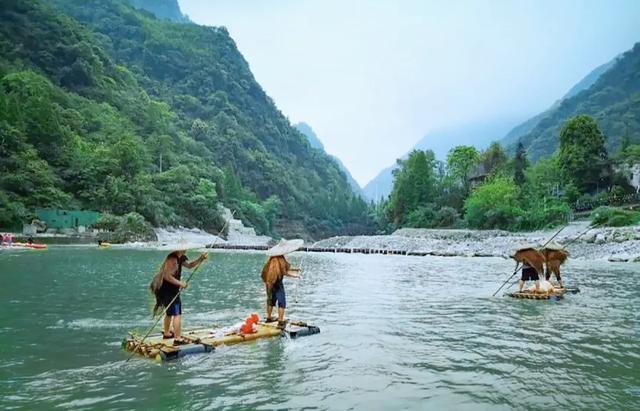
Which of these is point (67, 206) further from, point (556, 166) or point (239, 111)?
point (239, 111)

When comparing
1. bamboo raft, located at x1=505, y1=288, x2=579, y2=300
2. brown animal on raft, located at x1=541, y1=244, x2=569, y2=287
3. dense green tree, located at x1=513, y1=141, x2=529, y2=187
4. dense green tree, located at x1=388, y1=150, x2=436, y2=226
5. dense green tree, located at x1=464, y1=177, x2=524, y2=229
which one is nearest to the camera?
bamboo raft, located at x1=505, y1=288, x2=579, y2=300

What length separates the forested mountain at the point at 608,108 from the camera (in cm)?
13200

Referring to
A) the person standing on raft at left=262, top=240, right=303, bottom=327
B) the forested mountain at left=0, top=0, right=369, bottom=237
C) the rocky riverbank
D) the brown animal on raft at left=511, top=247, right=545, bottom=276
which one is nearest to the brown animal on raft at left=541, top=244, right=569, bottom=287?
the brown animal on raft at left=511, top=247, right=545, bottom=276

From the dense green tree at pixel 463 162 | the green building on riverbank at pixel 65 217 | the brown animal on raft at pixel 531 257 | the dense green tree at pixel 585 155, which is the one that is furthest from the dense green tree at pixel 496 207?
the brown animal on raft at pixel 531 257

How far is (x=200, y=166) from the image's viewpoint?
419 ft

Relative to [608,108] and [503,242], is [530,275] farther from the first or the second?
[608,108]

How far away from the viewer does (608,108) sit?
145 metres

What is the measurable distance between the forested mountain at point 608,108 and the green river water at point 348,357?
124785mm

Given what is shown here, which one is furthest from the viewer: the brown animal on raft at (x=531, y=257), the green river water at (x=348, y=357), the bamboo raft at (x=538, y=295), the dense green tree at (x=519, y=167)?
the dense green tree at (x=519, y=167)

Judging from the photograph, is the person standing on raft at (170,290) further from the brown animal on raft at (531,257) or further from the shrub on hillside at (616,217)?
the shrub on hillside at (616,217)

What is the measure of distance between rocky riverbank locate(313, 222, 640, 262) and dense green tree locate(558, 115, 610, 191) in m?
14.5

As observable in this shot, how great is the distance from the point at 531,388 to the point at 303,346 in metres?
4.55

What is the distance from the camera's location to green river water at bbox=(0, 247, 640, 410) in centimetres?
770

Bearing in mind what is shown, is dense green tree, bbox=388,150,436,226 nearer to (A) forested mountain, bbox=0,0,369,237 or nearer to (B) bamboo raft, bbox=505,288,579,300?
(A) forested mountain, bbox=0,0,369,237
